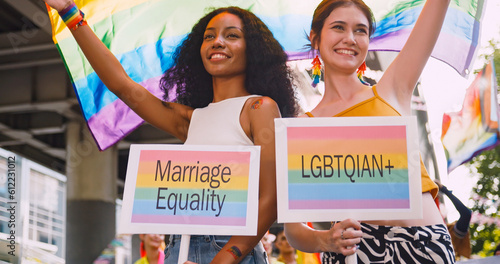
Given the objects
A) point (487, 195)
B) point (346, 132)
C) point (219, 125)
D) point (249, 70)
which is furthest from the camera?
point (487, 195)

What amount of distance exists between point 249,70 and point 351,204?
2.32 ft

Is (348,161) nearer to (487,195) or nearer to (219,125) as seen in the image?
(219,125)

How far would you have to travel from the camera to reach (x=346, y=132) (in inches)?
78.5

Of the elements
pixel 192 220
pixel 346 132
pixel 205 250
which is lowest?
pixel 205 250

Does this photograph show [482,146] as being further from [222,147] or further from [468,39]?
[222,147]

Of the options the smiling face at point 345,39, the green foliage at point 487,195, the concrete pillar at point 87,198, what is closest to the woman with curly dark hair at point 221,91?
the smiling face at point 345,39

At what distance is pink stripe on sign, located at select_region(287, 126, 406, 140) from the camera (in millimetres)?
1976

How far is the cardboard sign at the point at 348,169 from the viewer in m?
1.91

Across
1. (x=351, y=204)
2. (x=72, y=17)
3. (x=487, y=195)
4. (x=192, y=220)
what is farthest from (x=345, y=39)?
(x=487, y=195)

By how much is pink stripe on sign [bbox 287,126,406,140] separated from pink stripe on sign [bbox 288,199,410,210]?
0.21m

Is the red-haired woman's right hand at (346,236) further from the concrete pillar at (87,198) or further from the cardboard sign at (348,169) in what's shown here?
the concrete pillar at (87,198)

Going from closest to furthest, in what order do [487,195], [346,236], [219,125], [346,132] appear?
[346,236]
[346,132]
[219,125]
[487,195]

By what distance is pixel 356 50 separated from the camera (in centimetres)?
223

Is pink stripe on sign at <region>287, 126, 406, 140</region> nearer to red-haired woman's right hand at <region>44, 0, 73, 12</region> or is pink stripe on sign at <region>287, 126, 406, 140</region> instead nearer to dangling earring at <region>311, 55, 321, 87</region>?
dangling earring at <region>311, 55, 321, 87</region>
